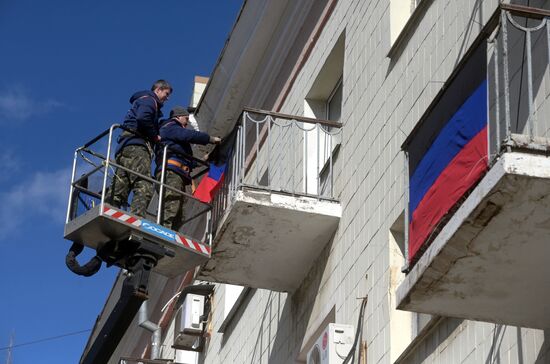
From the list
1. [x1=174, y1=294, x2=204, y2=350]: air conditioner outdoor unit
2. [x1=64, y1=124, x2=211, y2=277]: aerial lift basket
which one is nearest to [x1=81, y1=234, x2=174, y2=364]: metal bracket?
[x1=64, y1=124, x2=211, y2=277]: aerial lift basket

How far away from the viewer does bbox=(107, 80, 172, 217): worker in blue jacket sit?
12.3 metres

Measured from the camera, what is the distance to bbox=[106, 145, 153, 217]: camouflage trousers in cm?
1225

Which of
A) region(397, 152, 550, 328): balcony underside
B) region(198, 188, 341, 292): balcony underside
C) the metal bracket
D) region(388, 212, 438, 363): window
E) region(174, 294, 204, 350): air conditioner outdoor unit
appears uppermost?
region(174, 294, 204, 350): air conditioner outdoor unit

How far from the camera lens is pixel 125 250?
39.6 feet

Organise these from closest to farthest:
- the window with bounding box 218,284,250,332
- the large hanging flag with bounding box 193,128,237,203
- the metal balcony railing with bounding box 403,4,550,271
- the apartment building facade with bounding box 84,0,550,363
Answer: the apartment building facade with bounding box 84,0,550,363 < the metal balcony railing with bounding box 403,4,550,271 < the large hanging flag with bounding box 193,128,237,203 < the window with bounding box 218,284,250,332

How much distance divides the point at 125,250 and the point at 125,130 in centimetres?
137

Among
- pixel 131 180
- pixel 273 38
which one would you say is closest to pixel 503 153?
pixel 131 180

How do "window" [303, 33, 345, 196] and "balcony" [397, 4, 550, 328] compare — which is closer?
"balcony" [397, 4, 550, 328]

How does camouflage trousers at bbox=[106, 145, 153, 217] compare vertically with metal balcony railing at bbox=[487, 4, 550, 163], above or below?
above

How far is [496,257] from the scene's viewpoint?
6.52m

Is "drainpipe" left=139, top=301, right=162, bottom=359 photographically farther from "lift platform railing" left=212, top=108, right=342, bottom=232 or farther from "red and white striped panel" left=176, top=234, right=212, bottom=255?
"red and white striped panel" left=176, top=234, right=212, bottom=255

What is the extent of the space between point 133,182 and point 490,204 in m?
6.78

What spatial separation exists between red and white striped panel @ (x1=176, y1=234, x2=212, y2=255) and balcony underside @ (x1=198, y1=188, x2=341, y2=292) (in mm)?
82

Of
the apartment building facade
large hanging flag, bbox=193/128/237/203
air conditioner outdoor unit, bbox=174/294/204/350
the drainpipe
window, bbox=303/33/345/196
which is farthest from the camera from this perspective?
the drainpipe
